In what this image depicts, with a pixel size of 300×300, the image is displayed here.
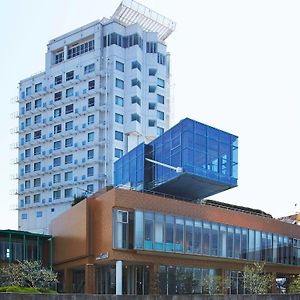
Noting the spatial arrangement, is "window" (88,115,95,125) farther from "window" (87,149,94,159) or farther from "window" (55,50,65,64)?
"window" (55,50,65,64)

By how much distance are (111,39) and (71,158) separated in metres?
20.1

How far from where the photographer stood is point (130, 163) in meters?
56.0

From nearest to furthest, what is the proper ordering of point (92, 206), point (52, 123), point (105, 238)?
1. point (105, 238)
2. point (92, 206)
3. point (52, 123)

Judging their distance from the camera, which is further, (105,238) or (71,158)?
(71,158)

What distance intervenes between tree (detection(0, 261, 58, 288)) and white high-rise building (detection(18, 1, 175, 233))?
4048 centimetres

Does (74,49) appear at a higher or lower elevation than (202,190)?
higher

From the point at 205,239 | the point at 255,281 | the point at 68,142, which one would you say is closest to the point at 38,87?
the point at 68,142

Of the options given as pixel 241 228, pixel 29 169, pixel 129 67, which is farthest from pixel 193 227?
pixel 29 169

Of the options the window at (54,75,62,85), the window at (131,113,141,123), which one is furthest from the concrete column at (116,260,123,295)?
the window at (54,75,62,85)

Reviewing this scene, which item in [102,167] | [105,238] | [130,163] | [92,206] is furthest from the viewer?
[102,167]

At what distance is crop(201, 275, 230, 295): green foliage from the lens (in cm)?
4484

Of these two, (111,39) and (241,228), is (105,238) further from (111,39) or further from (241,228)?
(111,39)

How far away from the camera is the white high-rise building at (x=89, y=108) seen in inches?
3428

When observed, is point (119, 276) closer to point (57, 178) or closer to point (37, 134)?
point (57, 178)
